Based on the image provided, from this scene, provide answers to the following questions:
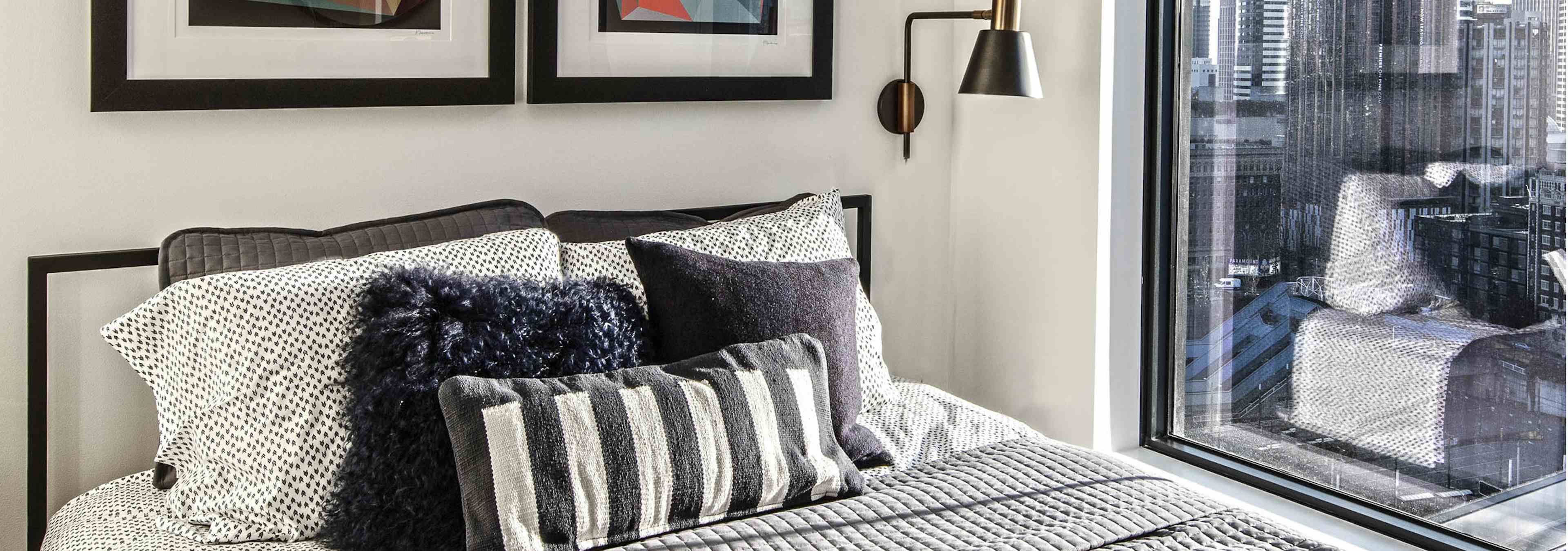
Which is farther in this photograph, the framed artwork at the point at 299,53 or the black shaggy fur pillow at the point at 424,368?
the framed artwork at the point at 299,53

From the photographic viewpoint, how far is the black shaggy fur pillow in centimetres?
148

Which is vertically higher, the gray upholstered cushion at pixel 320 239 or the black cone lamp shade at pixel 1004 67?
the black cone lamp shade at pixel 1004 67

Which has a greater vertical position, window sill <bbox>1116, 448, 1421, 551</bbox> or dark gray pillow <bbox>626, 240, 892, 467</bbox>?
dark gray pillow <bbox>626, 240, 892, 467</bbox>

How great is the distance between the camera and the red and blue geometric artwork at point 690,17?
2.28 meters

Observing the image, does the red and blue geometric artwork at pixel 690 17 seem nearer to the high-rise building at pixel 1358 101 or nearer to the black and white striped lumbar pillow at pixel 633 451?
the black and white striped lumbar pillow at pixel 633 451

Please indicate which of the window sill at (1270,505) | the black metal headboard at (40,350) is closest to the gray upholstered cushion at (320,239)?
the black metal headboard at (40,350)

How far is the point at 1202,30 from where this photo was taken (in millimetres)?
2297

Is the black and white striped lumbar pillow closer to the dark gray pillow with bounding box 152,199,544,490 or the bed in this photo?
the bed

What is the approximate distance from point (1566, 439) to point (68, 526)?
Answer: 7.17ft

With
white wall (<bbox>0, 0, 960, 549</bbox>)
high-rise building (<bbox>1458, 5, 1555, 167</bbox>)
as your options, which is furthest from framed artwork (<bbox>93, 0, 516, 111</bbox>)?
high-rise building (<bbox>1458, 5, 1555, 167</bbox>)

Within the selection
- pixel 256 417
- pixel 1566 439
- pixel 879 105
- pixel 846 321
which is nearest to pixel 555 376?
pixel 256 417

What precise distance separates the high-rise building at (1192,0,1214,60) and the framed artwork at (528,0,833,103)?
73 cm

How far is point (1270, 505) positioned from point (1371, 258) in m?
0.50

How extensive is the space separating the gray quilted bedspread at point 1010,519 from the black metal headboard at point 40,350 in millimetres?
1046
